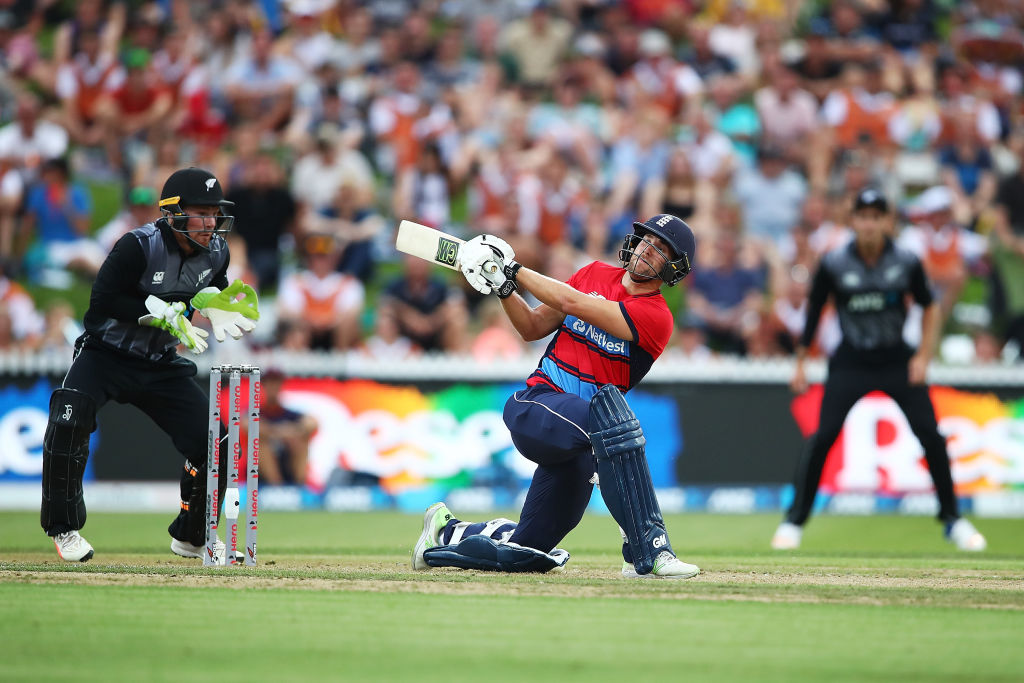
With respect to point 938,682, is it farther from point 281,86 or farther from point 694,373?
point 281,86

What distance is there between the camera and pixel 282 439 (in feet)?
42.3

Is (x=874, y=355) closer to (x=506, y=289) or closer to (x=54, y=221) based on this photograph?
(x=506, y=289)

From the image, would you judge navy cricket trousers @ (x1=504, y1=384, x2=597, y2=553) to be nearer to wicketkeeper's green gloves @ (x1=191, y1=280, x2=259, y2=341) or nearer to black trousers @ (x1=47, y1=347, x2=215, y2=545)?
wicketkeeper's green gloves @ (x1=191, y1=280, x2=259, y2=341)

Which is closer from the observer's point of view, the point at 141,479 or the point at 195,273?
the point at 195,273

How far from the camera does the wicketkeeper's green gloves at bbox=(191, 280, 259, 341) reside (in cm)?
706

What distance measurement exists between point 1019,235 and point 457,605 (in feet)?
42.6

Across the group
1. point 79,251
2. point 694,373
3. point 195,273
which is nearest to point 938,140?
point 694,373

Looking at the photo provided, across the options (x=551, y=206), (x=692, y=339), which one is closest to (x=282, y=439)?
(x=551, y=206)

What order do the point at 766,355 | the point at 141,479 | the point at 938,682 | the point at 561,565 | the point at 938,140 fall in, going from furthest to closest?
the point at 938,140
the point at 766,355
the point at 141,479
the point at 561,565
the point at 938,682

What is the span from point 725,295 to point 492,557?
8.39m

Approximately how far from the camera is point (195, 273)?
7.31 meters

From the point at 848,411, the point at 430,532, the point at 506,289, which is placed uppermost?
the point at 506,289

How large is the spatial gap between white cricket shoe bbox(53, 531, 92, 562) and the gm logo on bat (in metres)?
2.74

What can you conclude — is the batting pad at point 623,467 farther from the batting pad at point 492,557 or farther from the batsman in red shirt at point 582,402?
the batting pad at point 492,557
